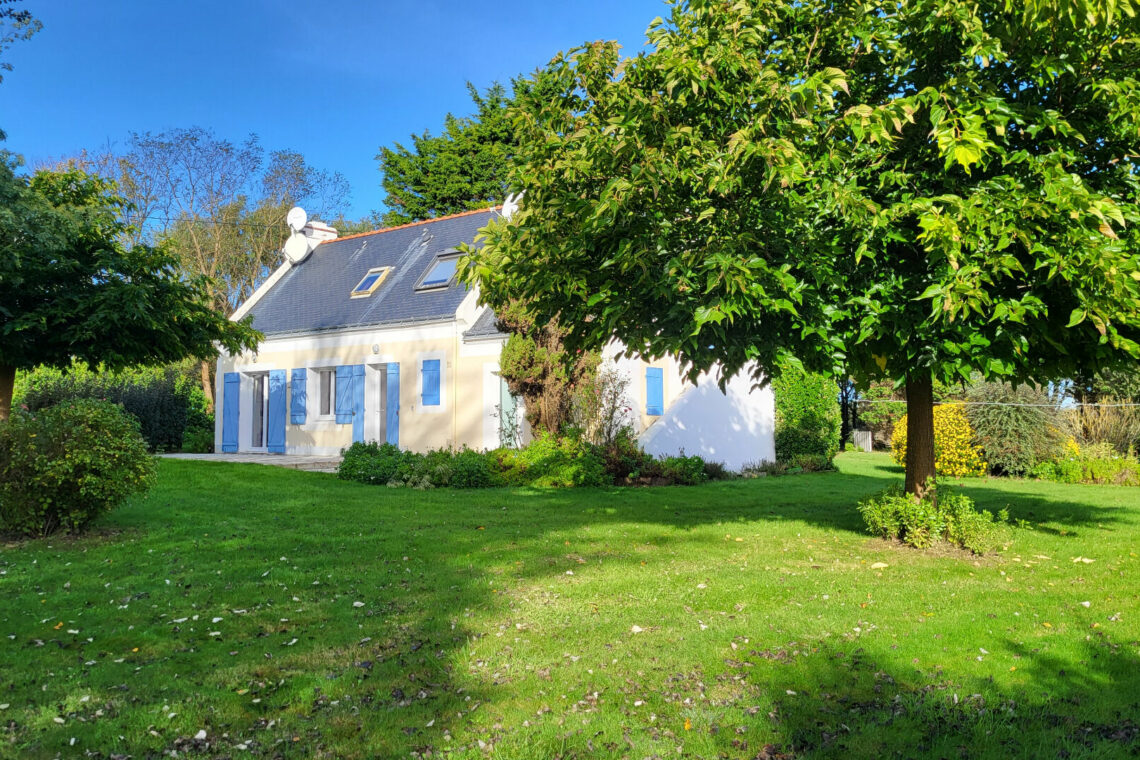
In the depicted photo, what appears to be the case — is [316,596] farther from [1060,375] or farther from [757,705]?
[1060,375]

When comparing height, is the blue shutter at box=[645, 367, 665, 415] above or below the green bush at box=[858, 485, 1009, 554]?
above

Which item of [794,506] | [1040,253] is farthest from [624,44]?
[794,506]

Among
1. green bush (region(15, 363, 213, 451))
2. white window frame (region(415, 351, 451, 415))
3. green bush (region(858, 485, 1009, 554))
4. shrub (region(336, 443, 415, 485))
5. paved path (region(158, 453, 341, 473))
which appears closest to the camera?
green bush (region(858, 485, 1009, 554))

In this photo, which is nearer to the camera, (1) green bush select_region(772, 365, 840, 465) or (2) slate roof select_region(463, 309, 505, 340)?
(2) slate roof select_region(463, 309, 505, 340)

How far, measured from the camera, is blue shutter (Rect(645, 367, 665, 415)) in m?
16.7

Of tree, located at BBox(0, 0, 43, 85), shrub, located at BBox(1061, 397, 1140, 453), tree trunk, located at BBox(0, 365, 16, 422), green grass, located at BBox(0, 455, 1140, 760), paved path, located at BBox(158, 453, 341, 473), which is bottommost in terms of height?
green grass, located at BBox(0, 455, 1140, 760)

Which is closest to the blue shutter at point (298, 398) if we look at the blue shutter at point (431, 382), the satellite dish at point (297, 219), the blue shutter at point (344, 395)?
the blue shutter at point (344, 395)

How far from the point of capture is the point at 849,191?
5.58 m

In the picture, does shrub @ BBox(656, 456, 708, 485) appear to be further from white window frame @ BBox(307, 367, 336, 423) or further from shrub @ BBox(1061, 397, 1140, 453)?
white window frame @ BBox(307, 367, 336, 423)

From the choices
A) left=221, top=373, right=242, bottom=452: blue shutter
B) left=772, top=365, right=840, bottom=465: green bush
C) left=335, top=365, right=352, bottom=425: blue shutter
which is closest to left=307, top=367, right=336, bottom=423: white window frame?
left=335, top=365, right=352, bottom=425: blue shutter

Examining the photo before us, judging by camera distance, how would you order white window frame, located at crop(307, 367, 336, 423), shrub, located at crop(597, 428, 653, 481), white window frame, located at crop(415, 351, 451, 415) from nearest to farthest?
shrub, located at crop(597, 428, 653, 481)
white window frame, located at crop(415, 351, 451, 415)
white window frame, located at crop(307, 367, 336, 423)

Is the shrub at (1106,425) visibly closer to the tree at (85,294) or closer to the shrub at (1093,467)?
the shrub at (1093,467)

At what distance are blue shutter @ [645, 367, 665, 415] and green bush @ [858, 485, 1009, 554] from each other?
28.9 ft

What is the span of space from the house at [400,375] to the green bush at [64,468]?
333 inches
